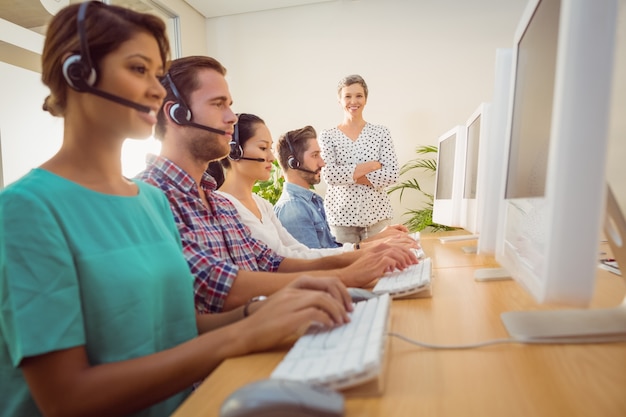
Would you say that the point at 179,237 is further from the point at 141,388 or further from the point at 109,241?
the point at 141,388

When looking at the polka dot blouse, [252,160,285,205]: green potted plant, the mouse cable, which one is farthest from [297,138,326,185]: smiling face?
the mouse cable

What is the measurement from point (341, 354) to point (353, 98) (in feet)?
9.26

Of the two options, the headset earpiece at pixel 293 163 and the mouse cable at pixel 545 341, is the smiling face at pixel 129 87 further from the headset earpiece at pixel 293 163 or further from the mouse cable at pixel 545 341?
the headset earpiece at pixel 293 163

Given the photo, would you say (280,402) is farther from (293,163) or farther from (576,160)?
(293,163)

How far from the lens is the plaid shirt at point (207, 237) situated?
3.58 feet

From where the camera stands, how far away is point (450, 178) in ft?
6.22

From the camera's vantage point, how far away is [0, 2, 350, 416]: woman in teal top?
638mm

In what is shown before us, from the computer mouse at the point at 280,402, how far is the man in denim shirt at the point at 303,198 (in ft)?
5.15

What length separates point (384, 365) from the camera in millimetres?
644

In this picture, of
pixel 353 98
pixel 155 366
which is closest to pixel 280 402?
pixel 155 366

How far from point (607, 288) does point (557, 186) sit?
0.64 m

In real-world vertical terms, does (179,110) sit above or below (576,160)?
above

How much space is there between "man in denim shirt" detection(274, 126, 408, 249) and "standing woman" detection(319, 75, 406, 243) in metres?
0.28

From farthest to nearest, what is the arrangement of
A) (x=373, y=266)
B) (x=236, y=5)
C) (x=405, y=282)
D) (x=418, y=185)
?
(x=236, y=5), (x=418, y=185), (x=373, y=266), (x=405, y=282)
